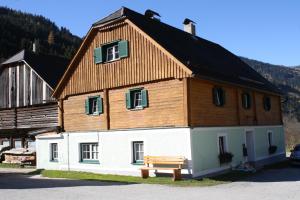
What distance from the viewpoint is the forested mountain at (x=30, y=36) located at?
8444 cm

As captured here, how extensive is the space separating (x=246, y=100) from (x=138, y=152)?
820 centimetres

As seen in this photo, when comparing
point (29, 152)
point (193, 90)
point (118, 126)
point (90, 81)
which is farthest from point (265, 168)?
point (29, 152)

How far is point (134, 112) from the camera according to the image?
22.0 m

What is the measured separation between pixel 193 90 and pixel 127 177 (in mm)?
5397

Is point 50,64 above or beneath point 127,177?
above

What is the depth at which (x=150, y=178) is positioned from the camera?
65.6 feet

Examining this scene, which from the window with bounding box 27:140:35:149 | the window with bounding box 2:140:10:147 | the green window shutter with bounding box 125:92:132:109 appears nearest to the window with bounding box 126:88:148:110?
the green window shutter with bounding box 125:92:132:109

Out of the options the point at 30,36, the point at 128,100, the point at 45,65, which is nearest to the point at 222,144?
the point at 128,100

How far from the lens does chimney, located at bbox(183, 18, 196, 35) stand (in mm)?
31016

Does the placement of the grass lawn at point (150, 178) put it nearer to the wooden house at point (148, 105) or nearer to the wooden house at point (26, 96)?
the wooden house at point (148, 105)

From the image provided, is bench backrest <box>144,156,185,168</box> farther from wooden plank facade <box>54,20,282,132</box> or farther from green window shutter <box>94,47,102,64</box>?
green window shutter <box>94,47,102,64</box>

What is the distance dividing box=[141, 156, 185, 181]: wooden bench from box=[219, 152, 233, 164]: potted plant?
10.0 feet

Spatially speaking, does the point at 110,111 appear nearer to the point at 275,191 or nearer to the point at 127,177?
the point at 127,177

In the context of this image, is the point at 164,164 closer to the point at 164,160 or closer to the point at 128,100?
the point at 164,160
